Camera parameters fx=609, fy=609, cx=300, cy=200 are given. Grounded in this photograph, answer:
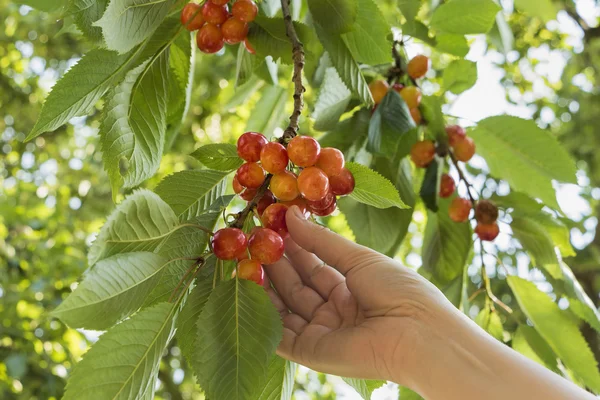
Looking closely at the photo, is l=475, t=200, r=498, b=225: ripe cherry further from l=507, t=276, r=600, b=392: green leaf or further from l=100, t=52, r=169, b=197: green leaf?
l=100, t=52, r=169, b=197: green leaf

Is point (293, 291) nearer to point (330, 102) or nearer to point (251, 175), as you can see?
point (251, 175)

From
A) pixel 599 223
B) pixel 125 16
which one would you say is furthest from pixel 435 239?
pixel 599 223

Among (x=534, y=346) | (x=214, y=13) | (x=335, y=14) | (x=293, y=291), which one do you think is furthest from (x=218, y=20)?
(x=534, y=346)

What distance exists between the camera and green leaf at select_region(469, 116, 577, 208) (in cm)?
145

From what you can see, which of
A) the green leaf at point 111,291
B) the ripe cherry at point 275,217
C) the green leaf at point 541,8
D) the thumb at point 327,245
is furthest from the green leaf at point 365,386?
the green leaf at point 541,8

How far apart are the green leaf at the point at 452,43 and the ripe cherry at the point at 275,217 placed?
0.79 meters

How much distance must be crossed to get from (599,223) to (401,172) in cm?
374

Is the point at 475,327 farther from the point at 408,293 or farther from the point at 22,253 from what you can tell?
the point at 22,253

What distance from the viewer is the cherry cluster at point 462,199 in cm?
148

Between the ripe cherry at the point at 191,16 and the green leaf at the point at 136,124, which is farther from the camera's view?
the ripe cherry at the point at 191,16

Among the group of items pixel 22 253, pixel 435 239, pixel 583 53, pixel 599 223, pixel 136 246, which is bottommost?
pixel 599 223

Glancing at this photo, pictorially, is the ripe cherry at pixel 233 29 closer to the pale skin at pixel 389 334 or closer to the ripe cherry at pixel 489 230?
the pale skin at pixel 389 334

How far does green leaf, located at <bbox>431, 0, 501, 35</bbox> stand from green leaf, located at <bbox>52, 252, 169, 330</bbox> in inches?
39.4

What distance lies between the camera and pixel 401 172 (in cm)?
147
